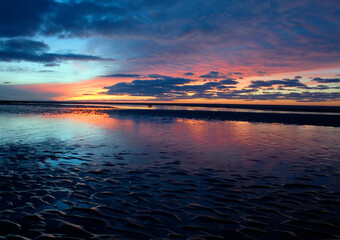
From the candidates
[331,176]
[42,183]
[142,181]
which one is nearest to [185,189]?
[142,181]

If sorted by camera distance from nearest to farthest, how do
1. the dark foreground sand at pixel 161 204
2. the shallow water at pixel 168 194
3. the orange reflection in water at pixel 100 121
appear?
the dark foreground sand at pixel 161 204, the shallow water at pixel 168 194, the orange reflection in water at pixel 100 121

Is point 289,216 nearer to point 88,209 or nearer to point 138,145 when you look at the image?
point 88,209

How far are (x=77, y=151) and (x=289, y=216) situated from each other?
1171cm

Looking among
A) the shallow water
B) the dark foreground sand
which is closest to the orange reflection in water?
the shallow water

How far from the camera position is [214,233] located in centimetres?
536

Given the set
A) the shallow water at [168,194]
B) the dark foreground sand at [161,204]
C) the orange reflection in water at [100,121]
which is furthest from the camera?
the orange reflection in water at [100,121]

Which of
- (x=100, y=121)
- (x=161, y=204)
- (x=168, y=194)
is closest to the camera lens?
(x=161, y=204)

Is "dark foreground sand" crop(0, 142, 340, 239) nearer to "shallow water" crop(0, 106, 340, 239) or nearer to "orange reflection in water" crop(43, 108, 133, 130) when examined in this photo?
"shallow water" crop(0, 106, 340, 239)

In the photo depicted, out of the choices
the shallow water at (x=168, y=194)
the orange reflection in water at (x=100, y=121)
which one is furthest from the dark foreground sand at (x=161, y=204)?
the orange reflection in water at (x=100, y=121)

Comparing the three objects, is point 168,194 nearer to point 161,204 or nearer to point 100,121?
point 161,204

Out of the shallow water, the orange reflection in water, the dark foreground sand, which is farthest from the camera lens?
the orange reflection in water

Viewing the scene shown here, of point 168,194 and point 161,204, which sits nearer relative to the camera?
point 161,204

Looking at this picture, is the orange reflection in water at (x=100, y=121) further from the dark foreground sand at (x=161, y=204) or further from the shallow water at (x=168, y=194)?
the dark foreground sand at (x=161, y=204)

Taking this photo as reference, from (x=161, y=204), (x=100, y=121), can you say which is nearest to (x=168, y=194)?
(x=161, y=204)
